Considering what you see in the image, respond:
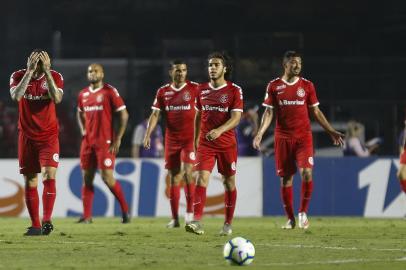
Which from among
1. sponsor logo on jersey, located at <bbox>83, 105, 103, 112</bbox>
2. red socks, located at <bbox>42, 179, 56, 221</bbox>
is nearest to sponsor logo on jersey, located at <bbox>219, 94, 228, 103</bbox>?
red socks, located at <bbox>42, 179, 56, 221</bbox>

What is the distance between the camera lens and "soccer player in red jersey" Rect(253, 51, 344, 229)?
49.6 feet

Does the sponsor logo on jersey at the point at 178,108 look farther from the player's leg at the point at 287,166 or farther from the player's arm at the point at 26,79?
the player's arm at the point at 26,79

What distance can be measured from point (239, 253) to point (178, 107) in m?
6.53

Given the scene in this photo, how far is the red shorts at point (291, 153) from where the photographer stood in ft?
49.6

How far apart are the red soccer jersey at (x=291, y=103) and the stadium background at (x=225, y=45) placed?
8.49 metres

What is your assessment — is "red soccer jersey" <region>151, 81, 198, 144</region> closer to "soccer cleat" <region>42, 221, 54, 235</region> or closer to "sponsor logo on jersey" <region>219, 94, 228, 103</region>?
"sponsor logo on jersey" <region>219, 94, 228, 103</region>

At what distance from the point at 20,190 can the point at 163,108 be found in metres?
4.65

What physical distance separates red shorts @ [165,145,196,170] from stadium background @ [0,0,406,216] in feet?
23.6

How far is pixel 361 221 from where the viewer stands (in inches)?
703

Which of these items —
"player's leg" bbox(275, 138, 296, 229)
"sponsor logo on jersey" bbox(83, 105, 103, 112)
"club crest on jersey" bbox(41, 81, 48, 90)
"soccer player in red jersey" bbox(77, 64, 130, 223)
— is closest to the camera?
"club crest on jersey" bbox(41, 81, 48, 90)

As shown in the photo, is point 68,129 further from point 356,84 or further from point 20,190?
point 356,84

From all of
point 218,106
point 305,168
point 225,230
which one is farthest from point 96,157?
point 225,230

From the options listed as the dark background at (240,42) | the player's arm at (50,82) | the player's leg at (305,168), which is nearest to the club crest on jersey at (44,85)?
the player's arm at (50,82)

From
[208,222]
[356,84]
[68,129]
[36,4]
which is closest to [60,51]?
[36,4]
